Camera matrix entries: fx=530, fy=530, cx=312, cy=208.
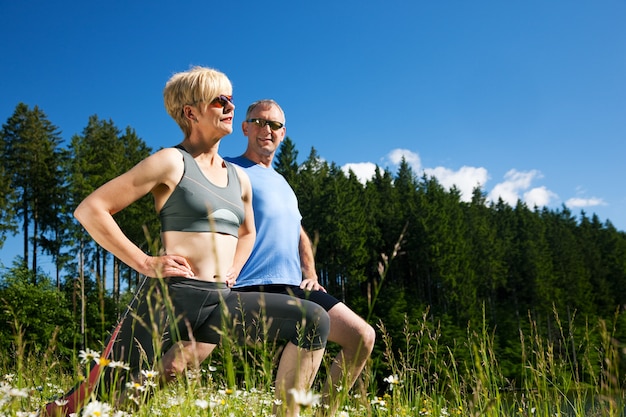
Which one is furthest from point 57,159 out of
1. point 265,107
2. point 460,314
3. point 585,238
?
point 585,238

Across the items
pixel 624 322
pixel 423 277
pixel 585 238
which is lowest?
pixel 624 322

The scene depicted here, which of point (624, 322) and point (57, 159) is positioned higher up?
point (57, 159)

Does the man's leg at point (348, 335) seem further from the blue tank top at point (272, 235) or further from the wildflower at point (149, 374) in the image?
the wildflower at point (149, 374)

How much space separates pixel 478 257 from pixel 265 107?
2212 inches

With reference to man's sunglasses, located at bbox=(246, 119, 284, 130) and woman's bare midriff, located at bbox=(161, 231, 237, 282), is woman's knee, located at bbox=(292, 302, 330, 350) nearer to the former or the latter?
woman's bare midriff, located at bbox=(161, 231, 237, 282)

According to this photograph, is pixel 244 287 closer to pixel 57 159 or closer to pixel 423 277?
pixel 57 159

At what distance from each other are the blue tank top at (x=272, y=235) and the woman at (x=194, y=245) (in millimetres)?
521

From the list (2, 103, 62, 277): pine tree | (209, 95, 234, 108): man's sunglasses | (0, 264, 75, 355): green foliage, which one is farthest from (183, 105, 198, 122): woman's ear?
(2, 103, 62, 277): pine tree

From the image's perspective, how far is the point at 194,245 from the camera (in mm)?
2402

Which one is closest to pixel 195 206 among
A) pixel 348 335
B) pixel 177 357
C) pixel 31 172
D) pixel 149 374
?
pixel 149 374

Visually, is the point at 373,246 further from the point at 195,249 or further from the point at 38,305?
the point at 195,249

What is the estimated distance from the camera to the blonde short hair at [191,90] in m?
2.61

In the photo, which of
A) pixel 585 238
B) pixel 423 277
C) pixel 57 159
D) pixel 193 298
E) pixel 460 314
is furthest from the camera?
pixel 585 238

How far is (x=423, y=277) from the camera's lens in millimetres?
55406
